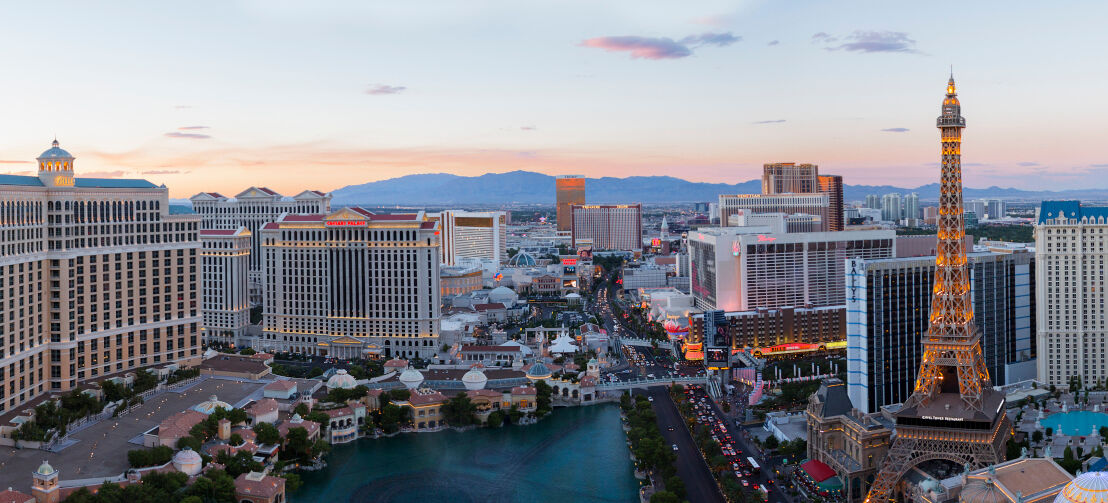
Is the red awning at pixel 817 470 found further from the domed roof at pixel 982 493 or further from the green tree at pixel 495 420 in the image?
the green tree at pixel 495 420

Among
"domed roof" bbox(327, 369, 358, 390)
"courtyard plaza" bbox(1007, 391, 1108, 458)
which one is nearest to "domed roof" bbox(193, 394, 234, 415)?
"domed roof" bbox(327, 369, 358, 390)

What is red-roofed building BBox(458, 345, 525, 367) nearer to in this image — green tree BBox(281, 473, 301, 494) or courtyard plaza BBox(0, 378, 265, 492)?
courtyard plaza BBox(0, 378, 265, 492)

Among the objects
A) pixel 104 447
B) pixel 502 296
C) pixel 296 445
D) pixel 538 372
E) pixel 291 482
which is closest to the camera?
pixel 291 482

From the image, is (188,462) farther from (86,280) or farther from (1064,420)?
(1064,420)

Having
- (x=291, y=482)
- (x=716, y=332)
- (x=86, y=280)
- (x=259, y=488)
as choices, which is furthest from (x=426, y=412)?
(x=716, y=332)

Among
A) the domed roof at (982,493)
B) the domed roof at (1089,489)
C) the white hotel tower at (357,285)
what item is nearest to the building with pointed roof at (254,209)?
the white hotel tower at (357,285)

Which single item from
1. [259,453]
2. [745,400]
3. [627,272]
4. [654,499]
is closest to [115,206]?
[259,453]
